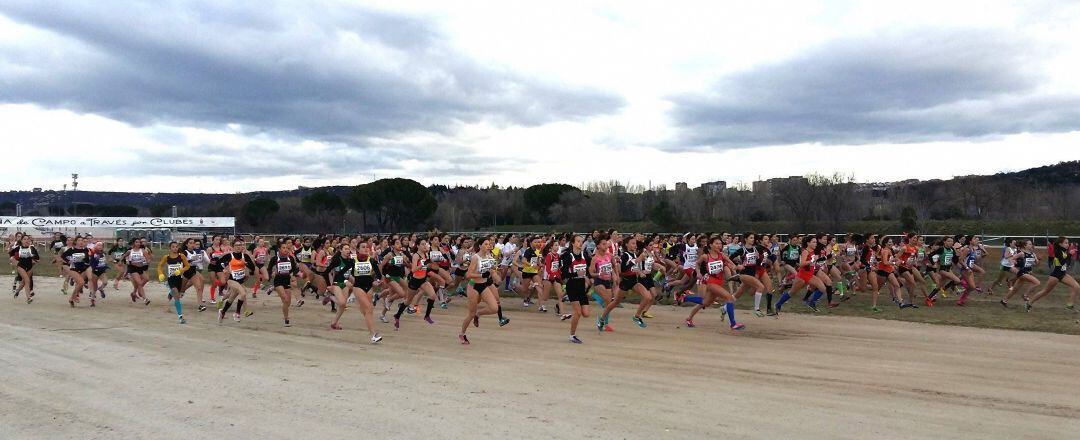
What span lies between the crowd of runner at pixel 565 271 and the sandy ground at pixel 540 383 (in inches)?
35.2

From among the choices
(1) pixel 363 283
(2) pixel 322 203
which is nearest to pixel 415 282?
(1) pixel 363 283

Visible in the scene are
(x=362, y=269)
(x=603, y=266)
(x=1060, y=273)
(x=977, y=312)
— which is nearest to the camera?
(x=362, y=269)

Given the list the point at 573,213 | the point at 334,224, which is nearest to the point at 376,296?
the point at 573,213

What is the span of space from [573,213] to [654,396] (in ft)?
238

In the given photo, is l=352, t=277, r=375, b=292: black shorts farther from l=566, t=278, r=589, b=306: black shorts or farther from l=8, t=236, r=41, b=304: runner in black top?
l=8, t=236, r=41, b=304: runner in black top

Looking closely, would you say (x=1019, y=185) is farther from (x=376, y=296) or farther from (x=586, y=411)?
(x=586, y=411)

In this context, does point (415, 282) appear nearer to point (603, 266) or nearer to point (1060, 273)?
point (603, 266)

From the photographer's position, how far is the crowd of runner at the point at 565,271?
13.4m

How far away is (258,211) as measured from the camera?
101562 millimetres

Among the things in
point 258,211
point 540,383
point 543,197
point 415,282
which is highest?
point 543,197

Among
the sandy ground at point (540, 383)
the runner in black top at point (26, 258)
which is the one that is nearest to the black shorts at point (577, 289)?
the sandy ground at point (540, 383)

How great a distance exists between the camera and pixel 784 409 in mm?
7711

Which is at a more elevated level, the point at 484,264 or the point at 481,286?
the point at 484,264

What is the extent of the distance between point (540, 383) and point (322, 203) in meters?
96.9
